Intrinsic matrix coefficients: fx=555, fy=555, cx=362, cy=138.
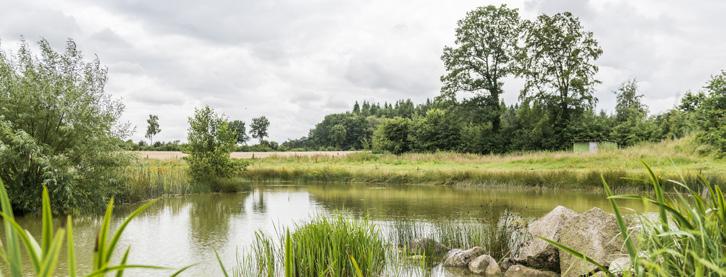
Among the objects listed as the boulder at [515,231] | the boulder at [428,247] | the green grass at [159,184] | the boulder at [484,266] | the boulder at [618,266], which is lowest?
the boulder at [484,266]

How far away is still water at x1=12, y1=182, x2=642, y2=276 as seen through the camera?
1042 cm

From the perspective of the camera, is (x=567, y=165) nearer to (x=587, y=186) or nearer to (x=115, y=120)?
(x=587, y=186)

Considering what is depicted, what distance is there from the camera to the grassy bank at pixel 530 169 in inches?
900

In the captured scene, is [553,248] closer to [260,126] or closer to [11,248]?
[11,248]

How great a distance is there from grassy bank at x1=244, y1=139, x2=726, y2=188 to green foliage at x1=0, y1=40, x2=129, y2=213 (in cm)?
1603

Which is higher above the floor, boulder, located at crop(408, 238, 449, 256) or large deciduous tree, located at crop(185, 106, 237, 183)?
large deciduous tree, located at crop(185, 106, 237, 183)

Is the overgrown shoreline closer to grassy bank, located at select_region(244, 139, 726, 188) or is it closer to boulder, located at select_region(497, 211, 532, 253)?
grassy bank, located at select_region(244, 139, 726, 188)

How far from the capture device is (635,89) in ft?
203

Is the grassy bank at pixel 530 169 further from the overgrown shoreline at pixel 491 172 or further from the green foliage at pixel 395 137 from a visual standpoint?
the green foliage at pixel 395 137

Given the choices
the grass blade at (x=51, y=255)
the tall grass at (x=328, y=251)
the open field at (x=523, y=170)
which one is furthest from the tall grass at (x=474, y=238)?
the open field at (x=523, y=170)

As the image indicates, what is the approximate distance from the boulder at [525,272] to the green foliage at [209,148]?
1859 cm

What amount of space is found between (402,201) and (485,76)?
26.5 metres

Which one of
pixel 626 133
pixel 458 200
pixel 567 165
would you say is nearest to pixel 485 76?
pixel 626 133

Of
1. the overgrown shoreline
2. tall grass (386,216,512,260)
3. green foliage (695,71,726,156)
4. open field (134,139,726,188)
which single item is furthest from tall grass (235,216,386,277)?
green foliage (695,71,726,156)
